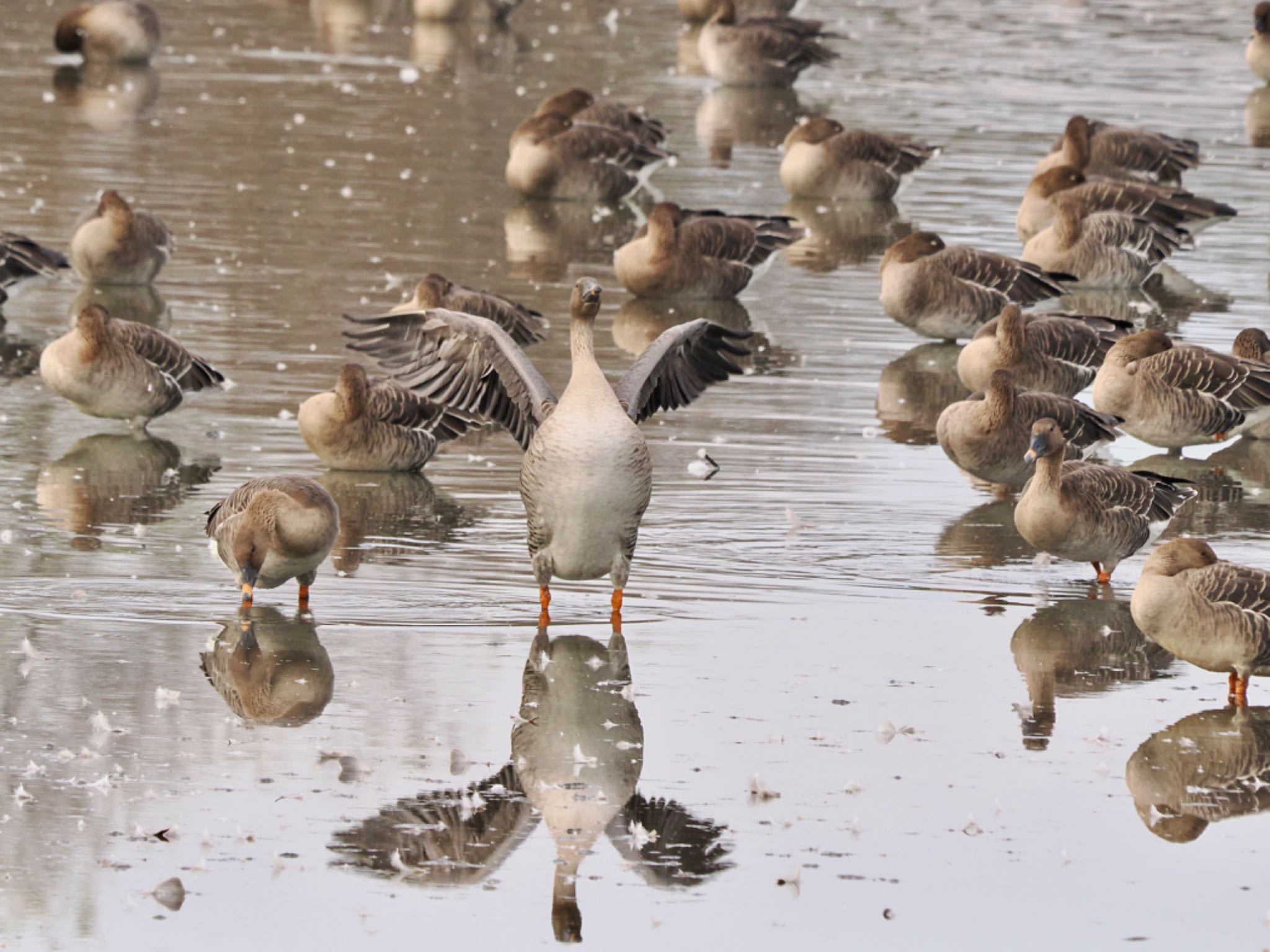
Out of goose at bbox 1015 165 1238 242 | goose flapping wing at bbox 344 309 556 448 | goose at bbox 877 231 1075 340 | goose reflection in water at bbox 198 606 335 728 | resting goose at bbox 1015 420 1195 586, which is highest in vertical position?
goose at bbox 1015 165 1238 242

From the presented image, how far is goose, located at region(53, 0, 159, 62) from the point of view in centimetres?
2825

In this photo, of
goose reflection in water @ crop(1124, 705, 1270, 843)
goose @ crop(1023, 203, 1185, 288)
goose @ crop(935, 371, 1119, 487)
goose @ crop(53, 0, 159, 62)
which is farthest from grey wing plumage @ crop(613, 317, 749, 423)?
goose @ crop(53, 0, 159, 62)

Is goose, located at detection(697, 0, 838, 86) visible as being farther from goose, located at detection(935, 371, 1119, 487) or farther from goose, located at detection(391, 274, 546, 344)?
goose, located at detection(935, 371, 1119, 487)

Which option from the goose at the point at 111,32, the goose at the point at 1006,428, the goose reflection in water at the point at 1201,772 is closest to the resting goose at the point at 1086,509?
the goose at the point at 1006,428

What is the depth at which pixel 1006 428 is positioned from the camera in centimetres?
1213

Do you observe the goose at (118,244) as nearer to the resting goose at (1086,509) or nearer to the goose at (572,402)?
the goose at (572,402)

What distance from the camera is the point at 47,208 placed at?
1948 centimetres

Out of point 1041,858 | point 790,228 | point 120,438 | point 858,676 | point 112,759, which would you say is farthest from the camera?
point 790,228

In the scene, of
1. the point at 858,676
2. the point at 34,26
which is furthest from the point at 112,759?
the point at 34,26

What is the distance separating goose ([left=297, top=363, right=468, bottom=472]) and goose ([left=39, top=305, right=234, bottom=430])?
1.12 metres

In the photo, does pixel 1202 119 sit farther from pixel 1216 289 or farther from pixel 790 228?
pixel 790 228

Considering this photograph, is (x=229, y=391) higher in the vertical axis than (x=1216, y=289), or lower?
lower

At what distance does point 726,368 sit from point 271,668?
3.17 meters

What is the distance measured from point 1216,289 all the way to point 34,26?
829 inches
